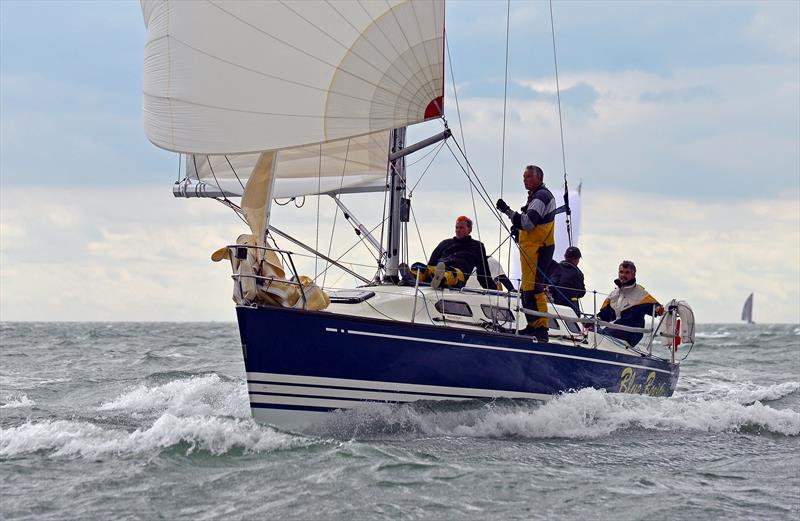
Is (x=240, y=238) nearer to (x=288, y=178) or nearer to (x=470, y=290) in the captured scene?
(x=470, y=290)

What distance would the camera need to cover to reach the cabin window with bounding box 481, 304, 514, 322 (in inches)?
387

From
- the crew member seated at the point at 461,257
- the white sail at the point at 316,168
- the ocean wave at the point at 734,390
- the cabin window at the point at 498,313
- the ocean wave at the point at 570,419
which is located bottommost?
the ocean wave at the point at 734,390

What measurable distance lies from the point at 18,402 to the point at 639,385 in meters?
7.00

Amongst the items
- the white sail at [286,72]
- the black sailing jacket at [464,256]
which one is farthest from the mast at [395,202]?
the white sail at [286,72]

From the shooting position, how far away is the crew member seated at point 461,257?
10454 millimetres

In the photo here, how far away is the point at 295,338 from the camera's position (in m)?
8.18

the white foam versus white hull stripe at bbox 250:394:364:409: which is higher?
white hull stripe at bbox 250:394:364:409

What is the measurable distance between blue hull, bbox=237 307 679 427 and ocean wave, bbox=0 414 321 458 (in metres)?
0.47

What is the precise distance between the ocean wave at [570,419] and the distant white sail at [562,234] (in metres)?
5.98

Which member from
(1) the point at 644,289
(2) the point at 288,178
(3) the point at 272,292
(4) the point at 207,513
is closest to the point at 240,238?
(3) the point at 272,292

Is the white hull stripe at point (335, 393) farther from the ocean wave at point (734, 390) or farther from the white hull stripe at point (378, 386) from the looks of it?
the ocean wave at point (734, 390)

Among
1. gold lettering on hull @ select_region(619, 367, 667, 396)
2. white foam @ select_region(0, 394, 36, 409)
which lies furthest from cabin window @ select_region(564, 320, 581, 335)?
white foam @ select_region(0, 394, 36, 409)

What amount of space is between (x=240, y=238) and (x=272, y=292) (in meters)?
0.58

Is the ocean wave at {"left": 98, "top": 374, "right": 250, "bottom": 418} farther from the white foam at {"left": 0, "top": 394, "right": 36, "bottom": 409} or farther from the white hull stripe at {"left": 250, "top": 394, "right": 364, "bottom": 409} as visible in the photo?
the white hull stripe at {"left": 250, "top": 394, "right": 364, "bottom": 409}
